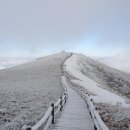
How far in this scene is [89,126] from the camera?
18.5 metres

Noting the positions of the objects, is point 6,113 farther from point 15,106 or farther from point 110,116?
point 110,116

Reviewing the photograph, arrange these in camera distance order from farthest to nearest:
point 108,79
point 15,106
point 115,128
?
point 108,79, point 15,106, point 115,128

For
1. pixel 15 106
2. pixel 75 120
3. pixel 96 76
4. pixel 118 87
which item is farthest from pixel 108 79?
pixel 75 120

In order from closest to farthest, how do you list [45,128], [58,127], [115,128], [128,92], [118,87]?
[45,128] < [58,127] < [115,128] < [128,92] < [118,87]

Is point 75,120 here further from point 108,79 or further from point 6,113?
point 108,79

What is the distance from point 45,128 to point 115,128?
5092 millimetres

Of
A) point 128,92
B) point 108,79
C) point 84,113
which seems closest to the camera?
point 84,113

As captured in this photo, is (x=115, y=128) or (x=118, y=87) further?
(x=118, y=87)

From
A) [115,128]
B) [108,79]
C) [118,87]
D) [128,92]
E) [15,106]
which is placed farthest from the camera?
[108,79]

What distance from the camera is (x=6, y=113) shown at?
24.6 meters

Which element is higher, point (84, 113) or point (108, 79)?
point (108, 79)

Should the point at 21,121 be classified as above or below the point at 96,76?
below

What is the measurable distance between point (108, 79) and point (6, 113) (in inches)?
2346

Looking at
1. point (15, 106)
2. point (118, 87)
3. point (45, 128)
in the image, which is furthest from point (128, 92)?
point (45, 128)
